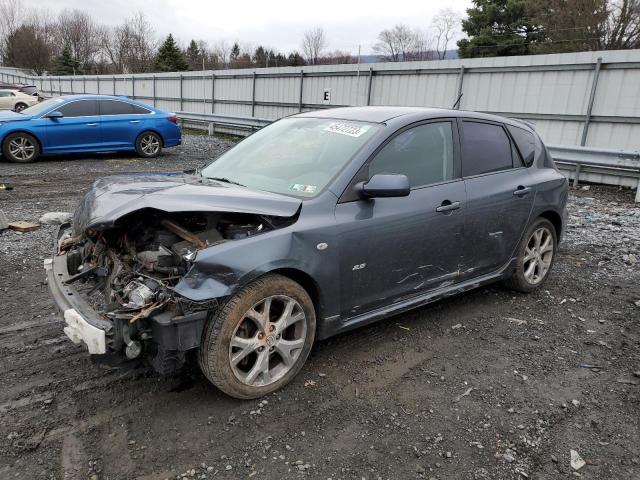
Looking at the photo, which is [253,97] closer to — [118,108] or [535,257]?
[118,108]

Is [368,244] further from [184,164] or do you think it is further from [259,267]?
[184,164]

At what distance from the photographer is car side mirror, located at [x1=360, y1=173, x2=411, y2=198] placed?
3.32 m

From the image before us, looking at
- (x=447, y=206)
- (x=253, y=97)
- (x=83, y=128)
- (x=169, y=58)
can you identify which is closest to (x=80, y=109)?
(x=83, y=128)

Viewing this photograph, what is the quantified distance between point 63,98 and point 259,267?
1139cm

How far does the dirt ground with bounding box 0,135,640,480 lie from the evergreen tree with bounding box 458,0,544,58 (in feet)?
107

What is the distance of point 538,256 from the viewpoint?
16.5 ft

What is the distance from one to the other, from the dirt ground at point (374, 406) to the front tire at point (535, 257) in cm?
23

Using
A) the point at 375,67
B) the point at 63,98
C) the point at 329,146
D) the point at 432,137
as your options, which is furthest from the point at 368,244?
the point at 375,67

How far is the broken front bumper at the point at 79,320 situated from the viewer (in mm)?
2656

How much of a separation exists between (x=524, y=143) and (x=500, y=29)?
36.3 meters

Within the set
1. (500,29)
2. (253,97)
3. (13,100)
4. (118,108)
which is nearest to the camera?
(118,108)

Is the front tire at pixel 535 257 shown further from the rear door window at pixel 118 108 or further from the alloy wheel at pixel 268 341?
the rear door window at pixel 118 108

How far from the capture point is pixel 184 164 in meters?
12.6

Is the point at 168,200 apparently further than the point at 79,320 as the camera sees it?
Yes
